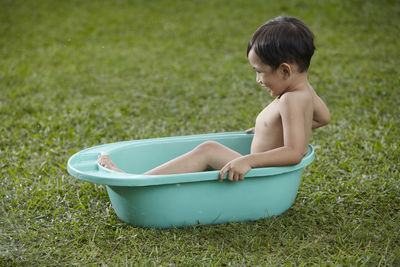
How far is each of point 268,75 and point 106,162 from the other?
0.87 meters

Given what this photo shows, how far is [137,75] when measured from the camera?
4871 mm

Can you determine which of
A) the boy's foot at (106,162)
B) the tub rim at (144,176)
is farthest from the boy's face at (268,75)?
the boy's foot at (106,162)

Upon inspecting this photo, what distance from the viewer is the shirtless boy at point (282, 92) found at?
76.4 inches

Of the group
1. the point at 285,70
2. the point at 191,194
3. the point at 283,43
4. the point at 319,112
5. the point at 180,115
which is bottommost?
the point at 180,115

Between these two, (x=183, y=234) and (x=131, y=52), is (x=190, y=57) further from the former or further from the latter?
(x=183, y=234)

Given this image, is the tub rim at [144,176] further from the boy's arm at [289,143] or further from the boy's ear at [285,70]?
the boy's ear at [285,70]

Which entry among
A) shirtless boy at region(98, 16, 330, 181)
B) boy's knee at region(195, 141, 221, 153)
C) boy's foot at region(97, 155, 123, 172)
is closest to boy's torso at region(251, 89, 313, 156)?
shirtless boy at region(98, 16, 330, 181)

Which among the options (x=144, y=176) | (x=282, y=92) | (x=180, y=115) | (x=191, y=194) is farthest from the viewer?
(x=180, y=115)

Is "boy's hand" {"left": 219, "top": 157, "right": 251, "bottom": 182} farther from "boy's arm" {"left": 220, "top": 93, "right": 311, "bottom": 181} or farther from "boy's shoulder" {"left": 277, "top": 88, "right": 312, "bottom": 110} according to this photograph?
"boy's shoulder" {"left": 277, "top": 88, "right": 312, "bottom": 110}

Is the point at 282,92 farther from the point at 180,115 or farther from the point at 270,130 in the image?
the point at 180,115

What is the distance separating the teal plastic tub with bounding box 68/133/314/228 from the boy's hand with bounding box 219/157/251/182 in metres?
0.03

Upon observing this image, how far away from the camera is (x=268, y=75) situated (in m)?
2.04

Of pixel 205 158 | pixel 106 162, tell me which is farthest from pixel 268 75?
pixel 106 162

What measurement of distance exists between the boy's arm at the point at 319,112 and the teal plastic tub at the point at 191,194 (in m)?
0.16
